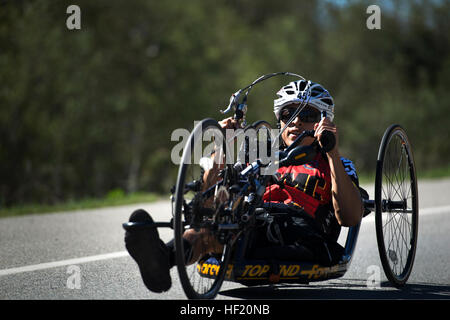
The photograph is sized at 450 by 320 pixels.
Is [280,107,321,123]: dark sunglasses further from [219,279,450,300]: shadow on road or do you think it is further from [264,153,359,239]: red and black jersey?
[219,279,450,300]: shadow on road

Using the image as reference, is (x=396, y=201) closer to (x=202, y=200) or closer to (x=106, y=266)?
(x=202, y=200)

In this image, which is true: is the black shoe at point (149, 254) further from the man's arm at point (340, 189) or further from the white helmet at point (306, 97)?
the white helmet at point (306, 97)

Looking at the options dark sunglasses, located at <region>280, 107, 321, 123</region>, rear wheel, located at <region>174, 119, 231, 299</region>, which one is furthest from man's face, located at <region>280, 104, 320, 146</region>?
rear wheel, located at <region>174, 119, 231, 299</region>

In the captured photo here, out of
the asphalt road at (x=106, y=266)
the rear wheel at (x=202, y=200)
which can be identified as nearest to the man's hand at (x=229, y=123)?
the rear wheel at (x=202, y=200)

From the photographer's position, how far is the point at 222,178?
172 inches

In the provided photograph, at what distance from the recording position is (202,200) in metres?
4.05

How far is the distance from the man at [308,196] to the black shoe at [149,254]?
0.09 meters

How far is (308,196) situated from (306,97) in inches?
27.5

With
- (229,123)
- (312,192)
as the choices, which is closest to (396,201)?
(312,192)

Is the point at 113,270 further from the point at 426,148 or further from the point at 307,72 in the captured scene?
the point at 307,72

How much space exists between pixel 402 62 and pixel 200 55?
17.2 meters

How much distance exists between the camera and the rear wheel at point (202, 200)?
375 cm

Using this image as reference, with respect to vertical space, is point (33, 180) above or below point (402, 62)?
below
